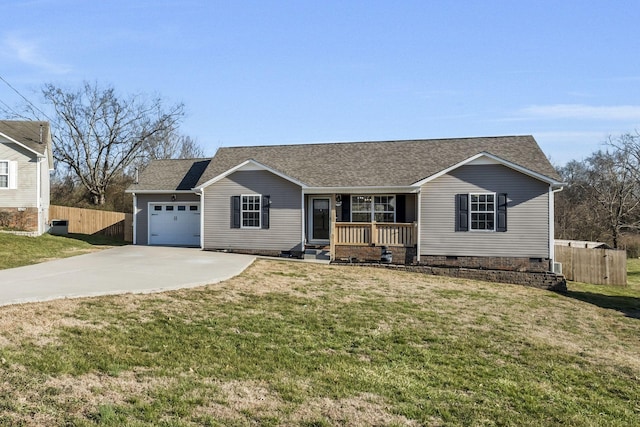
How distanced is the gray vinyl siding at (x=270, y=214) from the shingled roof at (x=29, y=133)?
10142mm

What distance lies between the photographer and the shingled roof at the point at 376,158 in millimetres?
18906

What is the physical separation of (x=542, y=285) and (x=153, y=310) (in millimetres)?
13602

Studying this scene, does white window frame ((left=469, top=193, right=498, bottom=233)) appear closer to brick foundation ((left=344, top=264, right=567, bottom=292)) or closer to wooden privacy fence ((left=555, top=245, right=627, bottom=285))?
brick foundation ((left=344, top=264, right=567, bottom=292))

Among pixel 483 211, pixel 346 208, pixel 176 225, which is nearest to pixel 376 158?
pixel 346 208

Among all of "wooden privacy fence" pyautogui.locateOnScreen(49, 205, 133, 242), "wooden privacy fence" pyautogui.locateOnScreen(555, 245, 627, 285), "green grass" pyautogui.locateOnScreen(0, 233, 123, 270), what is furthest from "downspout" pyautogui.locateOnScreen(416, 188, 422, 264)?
"wooden privacy fence" pyautogui.locateOnScreen(49, 205, 133, 242)

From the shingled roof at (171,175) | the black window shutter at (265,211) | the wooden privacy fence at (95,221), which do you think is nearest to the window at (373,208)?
the black window shutter at (265,211)

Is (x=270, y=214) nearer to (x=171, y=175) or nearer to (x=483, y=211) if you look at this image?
(x=171, y=175)

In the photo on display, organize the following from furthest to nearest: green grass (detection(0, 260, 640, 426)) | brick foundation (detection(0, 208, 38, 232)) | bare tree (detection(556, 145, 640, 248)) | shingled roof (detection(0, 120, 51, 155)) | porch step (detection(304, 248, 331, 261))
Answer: bare tree (detection(556, 145, 640, 248)), shingled roof (detection(0, 120, 51, 155)), brick foundation (detection(0, 208, 38, 232)), porch step (detection(304, 248, 331, 261)), green grass (detection(0, 260, 640, 426))

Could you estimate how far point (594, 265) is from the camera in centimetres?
1953

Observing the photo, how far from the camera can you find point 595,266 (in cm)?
1953

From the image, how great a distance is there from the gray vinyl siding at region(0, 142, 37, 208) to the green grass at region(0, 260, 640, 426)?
16567 millimetres

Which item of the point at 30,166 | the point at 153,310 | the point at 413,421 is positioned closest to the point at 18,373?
the point at 153,310

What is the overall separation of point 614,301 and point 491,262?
3981 mm

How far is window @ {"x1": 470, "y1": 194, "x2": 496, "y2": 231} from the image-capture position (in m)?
17.3
